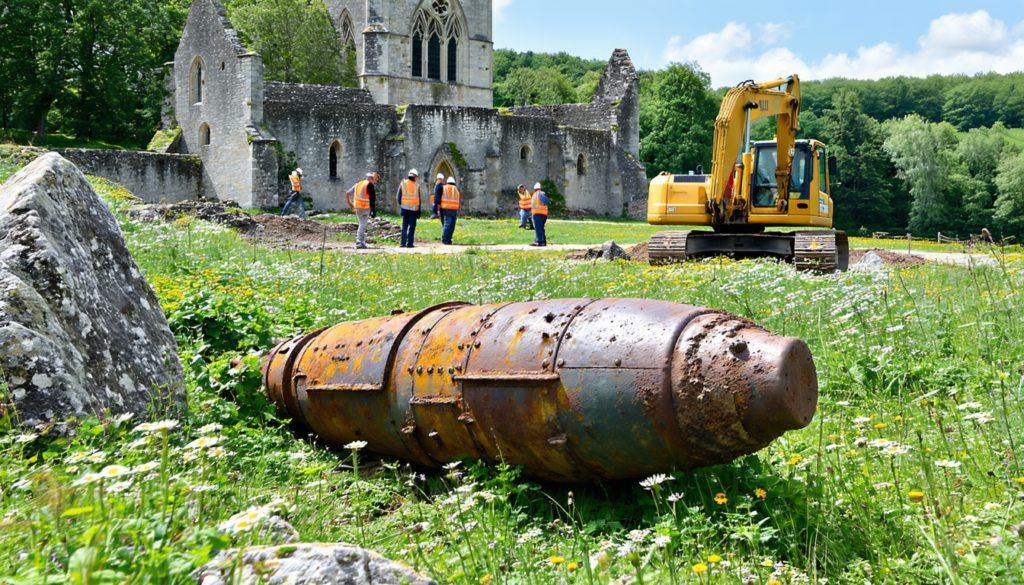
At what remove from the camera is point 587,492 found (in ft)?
11.7

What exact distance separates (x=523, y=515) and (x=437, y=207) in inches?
889

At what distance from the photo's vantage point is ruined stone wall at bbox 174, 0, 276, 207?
2995 cm

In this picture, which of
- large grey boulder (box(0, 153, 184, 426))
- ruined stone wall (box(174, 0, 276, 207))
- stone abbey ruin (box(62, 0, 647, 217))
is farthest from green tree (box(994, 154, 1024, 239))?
large grey boulder (box(0, 153, 184, 426))

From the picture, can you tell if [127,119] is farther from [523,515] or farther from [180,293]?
[523,515]

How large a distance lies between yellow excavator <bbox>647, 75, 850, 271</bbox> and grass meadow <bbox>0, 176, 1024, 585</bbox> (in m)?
7.08

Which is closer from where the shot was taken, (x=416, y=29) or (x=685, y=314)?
(x=685, y=314)

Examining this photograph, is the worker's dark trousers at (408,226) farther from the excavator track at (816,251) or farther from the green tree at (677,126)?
the green tree at (677,126)

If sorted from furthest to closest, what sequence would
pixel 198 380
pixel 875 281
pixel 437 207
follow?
pixel 437 207, pixel 875 281, pixel 198 380

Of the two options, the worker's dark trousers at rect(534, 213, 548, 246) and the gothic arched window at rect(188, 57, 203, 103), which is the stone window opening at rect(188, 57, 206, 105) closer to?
the gothic arched window at rect(188, 57, 203, 103)

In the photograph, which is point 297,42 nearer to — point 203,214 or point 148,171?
point 148,171

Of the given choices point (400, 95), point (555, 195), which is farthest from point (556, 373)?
point (400, 95)

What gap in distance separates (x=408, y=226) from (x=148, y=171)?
1528 centimetres

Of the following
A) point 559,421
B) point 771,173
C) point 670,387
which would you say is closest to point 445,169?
point 771,173

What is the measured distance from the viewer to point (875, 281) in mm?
7312
